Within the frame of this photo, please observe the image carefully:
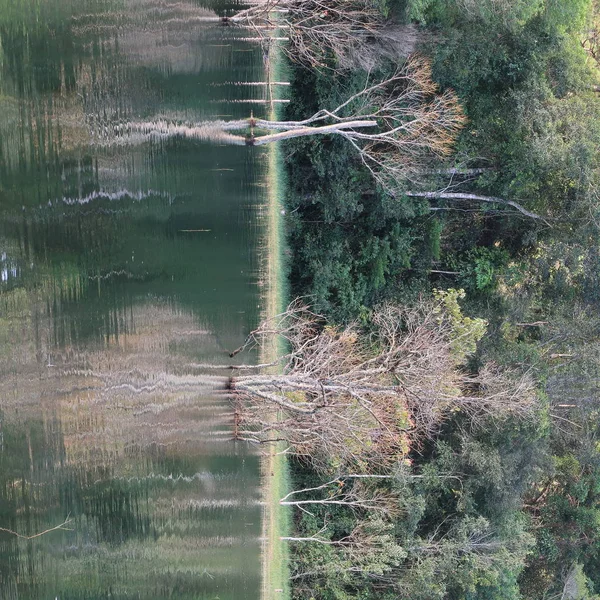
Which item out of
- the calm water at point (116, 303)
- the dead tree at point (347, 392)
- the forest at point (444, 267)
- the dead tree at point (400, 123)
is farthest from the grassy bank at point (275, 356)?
the calm water at point (116, 303)

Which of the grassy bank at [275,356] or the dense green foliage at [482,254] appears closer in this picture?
the grassy bank at [275,356]

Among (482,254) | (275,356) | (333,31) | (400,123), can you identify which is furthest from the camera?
(482,254)

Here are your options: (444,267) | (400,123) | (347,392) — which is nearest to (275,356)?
(347,392)

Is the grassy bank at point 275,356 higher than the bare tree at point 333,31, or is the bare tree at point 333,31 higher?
the bare tree at point 333,31

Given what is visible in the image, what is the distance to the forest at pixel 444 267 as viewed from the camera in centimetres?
1725

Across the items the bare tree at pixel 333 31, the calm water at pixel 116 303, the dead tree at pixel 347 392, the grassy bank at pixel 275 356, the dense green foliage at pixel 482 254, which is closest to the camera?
the calm water at pixel 116 303

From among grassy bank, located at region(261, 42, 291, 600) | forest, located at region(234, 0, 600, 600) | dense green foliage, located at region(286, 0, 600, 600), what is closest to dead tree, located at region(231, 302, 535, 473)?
forest, located at region(234, 0, 600, 600)

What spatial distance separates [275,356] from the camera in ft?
57.1

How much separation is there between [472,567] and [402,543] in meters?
1.88

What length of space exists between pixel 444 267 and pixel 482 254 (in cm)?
114

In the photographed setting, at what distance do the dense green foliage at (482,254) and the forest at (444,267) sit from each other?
5 centimetres

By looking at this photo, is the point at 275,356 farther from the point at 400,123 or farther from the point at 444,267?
the point at 444,267

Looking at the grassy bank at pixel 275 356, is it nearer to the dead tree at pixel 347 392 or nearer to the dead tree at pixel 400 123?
the dead tree at pixel 347 392

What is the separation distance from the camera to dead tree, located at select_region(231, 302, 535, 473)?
1366 cm
